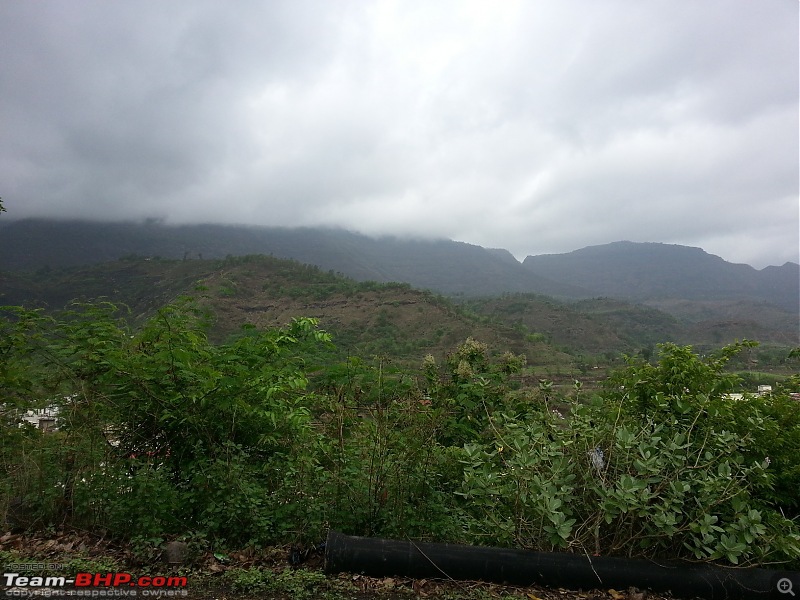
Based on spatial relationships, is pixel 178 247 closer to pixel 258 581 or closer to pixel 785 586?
pixel 258 581

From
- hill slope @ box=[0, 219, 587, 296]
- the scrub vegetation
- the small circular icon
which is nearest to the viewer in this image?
the small circular icon

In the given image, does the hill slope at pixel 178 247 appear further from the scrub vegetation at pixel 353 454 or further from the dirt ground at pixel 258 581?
the dirt ground at pixel 258 581

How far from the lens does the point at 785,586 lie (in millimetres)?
3195

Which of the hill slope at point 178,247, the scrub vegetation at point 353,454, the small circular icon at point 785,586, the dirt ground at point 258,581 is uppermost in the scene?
the hill slope at point 178,247

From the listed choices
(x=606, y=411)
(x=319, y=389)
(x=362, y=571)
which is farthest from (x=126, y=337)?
(x=606, y=411)

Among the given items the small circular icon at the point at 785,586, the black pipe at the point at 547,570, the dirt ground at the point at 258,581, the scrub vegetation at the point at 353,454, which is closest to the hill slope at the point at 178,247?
the scrub vegetation at the point at 353,454

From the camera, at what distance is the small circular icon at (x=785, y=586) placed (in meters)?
3.18

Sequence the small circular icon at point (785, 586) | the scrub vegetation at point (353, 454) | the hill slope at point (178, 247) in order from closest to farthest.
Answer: the small circular icon at point (785, 586) < the scrub vegetation at point (353, 454) < the hill slope at point (178, 247)

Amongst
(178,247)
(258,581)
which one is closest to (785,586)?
(258,581)

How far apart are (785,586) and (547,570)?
1.62 m

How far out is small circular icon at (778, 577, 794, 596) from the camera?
3.18 metres

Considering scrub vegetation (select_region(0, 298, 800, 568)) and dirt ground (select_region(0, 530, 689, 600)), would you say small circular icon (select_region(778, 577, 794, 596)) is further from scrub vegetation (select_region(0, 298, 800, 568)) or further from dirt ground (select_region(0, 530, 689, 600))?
dirt ground (select_region(0, 530, 689, 600))

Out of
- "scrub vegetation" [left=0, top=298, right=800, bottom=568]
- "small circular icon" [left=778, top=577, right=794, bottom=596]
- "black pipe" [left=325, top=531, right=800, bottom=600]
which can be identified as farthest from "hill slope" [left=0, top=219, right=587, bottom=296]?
"small circular icon" [left=778, top=577, right=794, bottom=596]

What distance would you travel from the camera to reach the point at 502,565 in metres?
3.32
